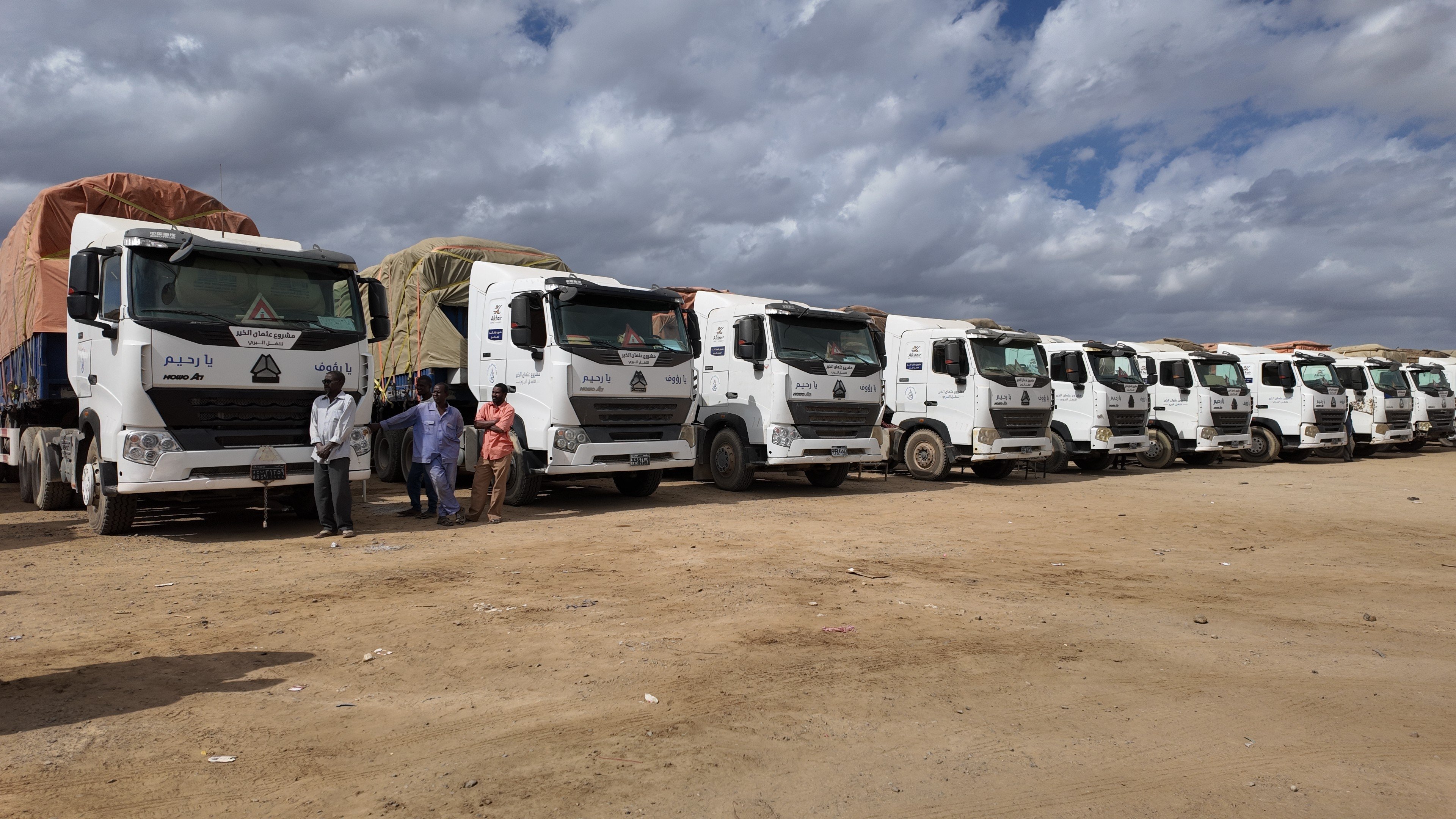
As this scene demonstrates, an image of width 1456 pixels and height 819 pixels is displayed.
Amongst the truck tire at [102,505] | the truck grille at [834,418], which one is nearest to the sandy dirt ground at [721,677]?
the truck tire at [102,505]

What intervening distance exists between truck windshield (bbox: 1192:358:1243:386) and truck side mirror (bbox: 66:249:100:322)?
63.4 feet

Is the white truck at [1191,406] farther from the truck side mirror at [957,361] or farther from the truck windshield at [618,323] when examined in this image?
the truck windshield at [618,323]

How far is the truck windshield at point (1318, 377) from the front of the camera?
72.1 ft

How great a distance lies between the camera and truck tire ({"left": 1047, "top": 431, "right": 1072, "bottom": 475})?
59.6 feet

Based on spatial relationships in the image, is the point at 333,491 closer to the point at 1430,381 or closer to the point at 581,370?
the point at 581,370

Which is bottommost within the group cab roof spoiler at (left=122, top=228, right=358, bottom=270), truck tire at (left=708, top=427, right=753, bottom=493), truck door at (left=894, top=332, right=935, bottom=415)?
truck tire at (left=708, top=427, right=753, bottom=493)

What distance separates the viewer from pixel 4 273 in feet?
39.1

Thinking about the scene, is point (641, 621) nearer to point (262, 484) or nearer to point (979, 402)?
point (262, 484)

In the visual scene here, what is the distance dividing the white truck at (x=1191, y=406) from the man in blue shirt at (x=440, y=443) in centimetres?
1478

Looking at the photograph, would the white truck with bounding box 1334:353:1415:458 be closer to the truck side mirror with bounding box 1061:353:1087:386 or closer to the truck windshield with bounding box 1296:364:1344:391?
the truck windshield with bounding box 1296:364:1344:391

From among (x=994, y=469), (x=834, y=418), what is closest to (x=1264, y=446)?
(x=994, y=469)

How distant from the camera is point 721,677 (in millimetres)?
4750

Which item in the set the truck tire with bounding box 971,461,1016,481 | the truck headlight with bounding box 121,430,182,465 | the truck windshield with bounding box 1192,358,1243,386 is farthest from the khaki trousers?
the truck windshield with bounding box 1192,358,1243,386

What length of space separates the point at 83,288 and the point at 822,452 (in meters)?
8.96
